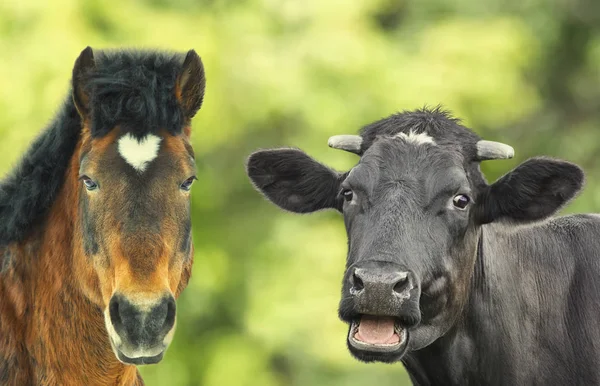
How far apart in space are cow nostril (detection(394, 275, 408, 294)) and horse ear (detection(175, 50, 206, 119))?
1.87m

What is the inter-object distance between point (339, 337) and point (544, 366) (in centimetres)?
1000

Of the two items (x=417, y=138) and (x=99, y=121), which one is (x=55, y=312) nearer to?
(x=99, y=121)

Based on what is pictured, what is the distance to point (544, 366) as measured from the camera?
7.45 m

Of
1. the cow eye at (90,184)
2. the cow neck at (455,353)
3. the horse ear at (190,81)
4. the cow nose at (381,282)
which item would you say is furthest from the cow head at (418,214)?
the cow eye at (90,184)

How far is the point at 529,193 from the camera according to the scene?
7.38 m

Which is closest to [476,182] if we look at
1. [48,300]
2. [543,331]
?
[543,331]

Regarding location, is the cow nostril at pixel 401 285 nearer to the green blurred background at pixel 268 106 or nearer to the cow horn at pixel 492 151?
the cow horn at pixel 492 151

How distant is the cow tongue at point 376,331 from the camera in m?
6.73

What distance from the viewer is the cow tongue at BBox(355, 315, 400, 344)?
22.1 ft

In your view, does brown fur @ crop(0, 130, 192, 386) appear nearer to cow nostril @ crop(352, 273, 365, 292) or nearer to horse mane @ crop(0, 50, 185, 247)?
horse mane @ crop(0, 50, 185, 247)

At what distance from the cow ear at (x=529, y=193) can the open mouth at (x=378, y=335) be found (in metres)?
1.02

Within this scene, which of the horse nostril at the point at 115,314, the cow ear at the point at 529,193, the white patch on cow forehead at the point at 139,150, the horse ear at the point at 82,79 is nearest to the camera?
the horse nostril at the point at 115,314

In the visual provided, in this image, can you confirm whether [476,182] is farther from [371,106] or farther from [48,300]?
[371,106]

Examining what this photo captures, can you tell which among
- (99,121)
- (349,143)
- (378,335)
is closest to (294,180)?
(349,143)
